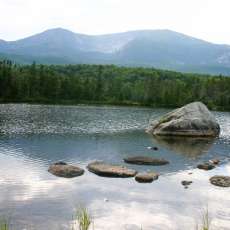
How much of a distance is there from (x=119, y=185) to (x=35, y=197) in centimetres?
991

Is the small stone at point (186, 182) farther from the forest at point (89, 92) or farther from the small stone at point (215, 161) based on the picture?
the forest at point (89, 92)

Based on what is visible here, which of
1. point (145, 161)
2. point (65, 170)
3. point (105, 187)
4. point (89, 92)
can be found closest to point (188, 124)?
point (145, 161)

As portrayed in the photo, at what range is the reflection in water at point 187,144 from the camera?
69312 millimetres

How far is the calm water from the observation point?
34062mm

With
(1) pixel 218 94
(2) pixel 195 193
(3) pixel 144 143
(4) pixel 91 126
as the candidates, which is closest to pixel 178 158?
(3) pixel 144 143

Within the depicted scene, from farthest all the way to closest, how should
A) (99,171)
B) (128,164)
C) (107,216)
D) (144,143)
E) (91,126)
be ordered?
(91,126) → (144,143) → (128,164) → (99,171) → (107,216)

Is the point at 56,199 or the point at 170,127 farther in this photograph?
the point at 170,127

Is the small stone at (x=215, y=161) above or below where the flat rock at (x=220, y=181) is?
below

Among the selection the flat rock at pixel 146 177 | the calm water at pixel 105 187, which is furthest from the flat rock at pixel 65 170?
the flat rock at pixel 146 177

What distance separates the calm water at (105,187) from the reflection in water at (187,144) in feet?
0.57

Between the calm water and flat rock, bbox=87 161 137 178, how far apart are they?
51.2 inches

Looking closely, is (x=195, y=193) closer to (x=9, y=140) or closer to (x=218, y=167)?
(x=218, y=167)

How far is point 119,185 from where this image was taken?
147 ft

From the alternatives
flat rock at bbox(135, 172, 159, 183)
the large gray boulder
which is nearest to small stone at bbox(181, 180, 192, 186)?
flat rock at bbox(135, 172, 159, 183)
